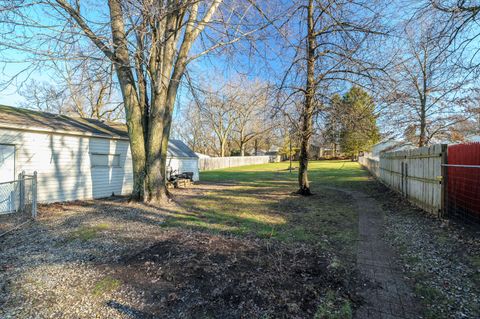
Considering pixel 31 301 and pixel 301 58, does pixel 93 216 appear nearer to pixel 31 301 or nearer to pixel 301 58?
pixel 31 301

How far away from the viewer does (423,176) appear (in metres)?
7.15

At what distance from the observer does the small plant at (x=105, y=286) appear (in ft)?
10.3

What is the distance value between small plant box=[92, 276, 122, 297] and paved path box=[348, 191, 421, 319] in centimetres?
296

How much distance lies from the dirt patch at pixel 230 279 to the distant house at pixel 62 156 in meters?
7.41

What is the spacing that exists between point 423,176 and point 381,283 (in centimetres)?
528

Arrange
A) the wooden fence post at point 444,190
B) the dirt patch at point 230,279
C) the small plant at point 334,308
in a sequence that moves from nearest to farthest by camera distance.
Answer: the small plant at point 334,308
the dirt patch at point 230,279
the wooden fence post at point 444,190

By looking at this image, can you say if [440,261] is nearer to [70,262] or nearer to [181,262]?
[181,262]

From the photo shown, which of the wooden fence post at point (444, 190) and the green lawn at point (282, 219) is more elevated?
the wooden fence post at point (444, 190)

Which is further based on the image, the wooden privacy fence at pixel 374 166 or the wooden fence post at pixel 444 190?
the wooden privacy fence at pixel 374 166

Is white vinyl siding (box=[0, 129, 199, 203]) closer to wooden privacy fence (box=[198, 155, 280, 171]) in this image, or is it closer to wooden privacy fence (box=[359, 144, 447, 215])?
wooden privacy fence (box=[359, 144, 447, 215])

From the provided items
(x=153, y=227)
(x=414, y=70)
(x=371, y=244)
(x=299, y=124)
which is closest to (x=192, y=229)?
(x=153, y=227)

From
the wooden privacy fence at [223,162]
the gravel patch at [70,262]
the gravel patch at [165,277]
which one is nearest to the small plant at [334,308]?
the gravel patch at [165,277]

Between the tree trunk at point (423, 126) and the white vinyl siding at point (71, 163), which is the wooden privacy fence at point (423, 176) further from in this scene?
the white vinyl siding at point (71, 163)

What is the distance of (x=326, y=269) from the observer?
12.1 feet
